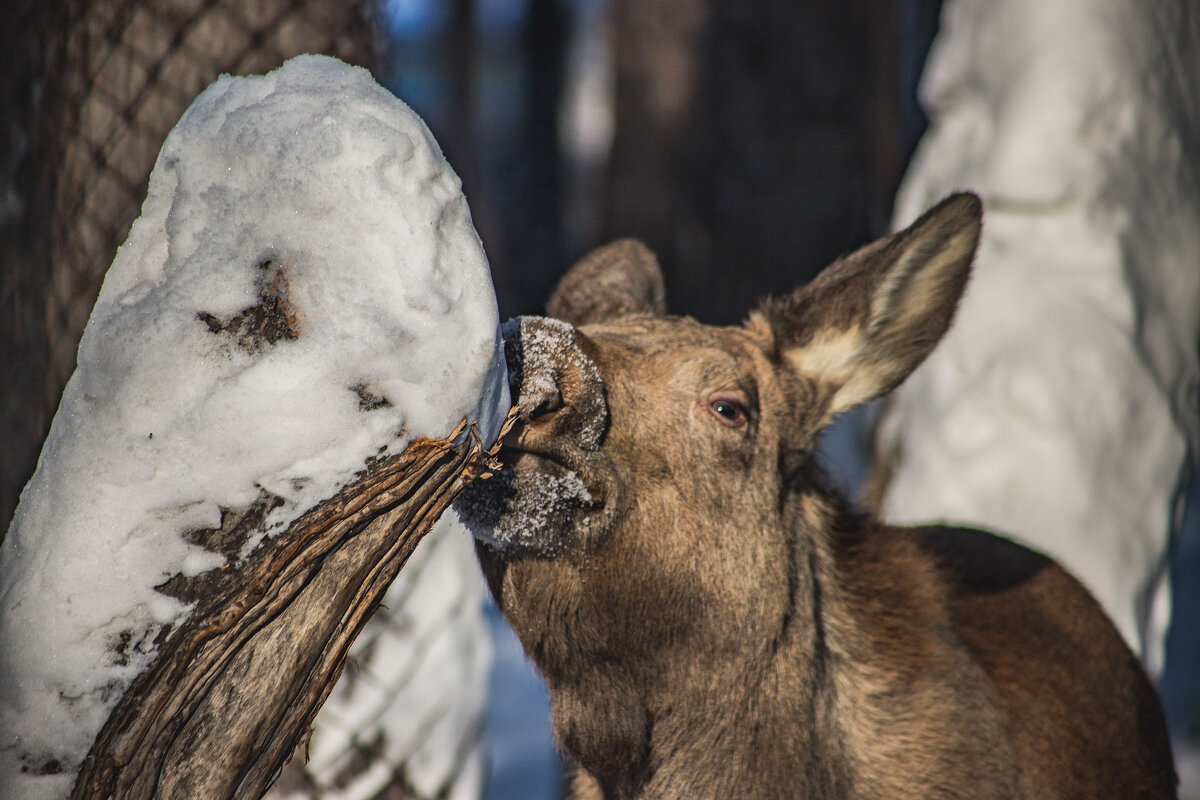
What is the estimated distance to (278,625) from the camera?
1.64m

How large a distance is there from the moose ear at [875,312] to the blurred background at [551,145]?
40 cm

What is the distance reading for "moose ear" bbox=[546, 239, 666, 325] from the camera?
10.6ft

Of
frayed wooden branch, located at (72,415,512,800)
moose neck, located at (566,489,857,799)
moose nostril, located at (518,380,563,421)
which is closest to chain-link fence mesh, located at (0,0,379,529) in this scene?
moose nostril, located at (518,380,563,421)

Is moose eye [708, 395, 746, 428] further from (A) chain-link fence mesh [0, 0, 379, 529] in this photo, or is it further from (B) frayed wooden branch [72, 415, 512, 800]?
(A) chain-link fence mesh [0, 0, 379, 529]

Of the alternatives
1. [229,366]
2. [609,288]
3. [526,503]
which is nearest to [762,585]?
[526,503]

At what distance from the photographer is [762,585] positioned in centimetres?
260

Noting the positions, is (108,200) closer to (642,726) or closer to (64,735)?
(64,735)

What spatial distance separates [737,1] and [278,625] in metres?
5.55

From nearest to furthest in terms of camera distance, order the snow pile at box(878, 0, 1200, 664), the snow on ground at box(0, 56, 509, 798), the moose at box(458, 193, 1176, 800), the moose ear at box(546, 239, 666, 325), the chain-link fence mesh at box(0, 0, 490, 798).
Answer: the snow on ground at box(0, 56, 509, 798) → the moose at box(458, 193, 1176, 800) → the chain-link fence mesh at box(0, 0, 490, 798) → the moose ear at box(546, 239, 666, 325) → the snow pile at box(878, 0, 1200, 664)

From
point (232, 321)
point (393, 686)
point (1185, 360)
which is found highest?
point (232, 321)

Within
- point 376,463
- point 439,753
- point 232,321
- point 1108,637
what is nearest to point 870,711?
point 1108,637

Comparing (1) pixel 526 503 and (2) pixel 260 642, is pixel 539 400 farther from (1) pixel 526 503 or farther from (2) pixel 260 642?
(2) pixel 260 642

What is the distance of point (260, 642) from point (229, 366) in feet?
1.42

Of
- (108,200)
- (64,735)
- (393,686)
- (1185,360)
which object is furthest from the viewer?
(1185,360)
